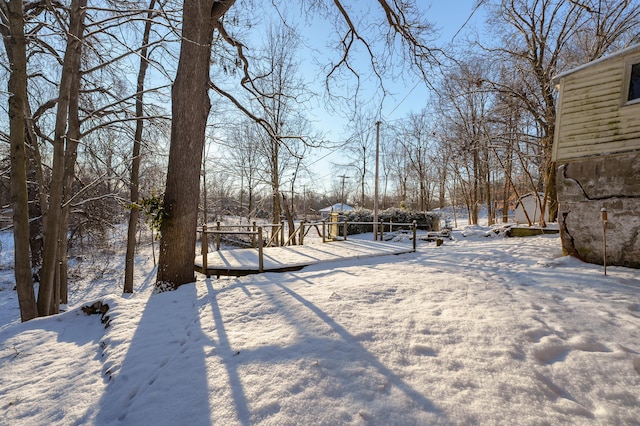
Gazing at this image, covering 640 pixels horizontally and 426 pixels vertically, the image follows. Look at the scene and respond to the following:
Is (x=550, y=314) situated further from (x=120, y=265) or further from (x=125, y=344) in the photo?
(x=120, y=265)

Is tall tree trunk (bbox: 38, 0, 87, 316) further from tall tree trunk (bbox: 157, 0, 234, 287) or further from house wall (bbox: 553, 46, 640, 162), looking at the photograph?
house wall (bbox: 553, 46, 640, 162)

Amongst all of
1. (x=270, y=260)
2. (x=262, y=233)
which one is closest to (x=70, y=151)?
(x=262, y=233)

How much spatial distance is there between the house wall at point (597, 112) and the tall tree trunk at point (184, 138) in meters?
7.16

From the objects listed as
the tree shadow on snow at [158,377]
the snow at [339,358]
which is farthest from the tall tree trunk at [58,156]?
the tree shadow on snow at [158,377]

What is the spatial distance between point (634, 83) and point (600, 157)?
143 centimetres

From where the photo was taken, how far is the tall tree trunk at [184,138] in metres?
4.40

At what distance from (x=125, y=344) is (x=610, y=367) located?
3.98 m

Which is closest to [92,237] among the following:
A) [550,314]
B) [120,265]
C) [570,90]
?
[120,265]

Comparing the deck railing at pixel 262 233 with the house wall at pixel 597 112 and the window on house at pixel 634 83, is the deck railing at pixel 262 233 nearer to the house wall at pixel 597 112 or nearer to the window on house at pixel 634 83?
the house wall at pixel 597 112

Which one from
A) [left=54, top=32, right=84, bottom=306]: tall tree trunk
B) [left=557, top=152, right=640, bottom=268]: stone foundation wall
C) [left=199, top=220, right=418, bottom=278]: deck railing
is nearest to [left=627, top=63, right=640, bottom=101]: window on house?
[left=557, top=152, right=640, bottom=268]: stone foundation wall

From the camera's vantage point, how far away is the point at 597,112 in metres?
5.77

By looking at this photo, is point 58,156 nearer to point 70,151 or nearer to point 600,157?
point 70,151

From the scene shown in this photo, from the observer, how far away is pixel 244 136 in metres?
15.9

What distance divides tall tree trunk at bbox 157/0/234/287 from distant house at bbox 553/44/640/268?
7.22 metres
